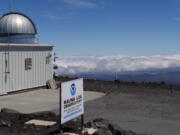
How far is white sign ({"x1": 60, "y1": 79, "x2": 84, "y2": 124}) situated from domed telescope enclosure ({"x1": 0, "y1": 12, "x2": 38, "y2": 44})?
1321 centimetres

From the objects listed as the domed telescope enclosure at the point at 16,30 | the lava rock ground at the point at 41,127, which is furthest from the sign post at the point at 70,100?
the domed telescope enclosure at the point at 16,30

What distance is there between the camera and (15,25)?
23297 mm

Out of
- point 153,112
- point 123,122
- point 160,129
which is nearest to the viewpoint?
point 160,129

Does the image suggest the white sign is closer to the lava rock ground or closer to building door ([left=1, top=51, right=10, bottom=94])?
the lava rock ground

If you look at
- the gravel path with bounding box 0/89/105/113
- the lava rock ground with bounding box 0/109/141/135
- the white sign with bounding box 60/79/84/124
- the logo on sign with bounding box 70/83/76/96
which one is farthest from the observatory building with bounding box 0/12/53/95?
the logo on sign with bounding box 70/83/76/96

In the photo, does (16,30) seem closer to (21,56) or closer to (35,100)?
(21,56)

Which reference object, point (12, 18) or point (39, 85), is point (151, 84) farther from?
point (12, 18)

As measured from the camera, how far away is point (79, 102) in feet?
34.3

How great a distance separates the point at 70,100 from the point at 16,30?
14.0m

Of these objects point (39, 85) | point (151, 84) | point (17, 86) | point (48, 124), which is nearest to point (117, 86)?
point (151, 84)

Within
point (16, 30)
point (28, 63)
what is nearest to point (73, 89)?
point (28, 63)

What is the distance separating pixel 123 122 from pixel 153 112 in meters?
2.60

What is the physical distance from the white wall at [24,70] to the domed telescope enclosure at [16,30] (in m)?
1.18

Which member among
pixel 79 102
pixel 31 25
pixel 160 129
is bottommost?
pixel 160 129
